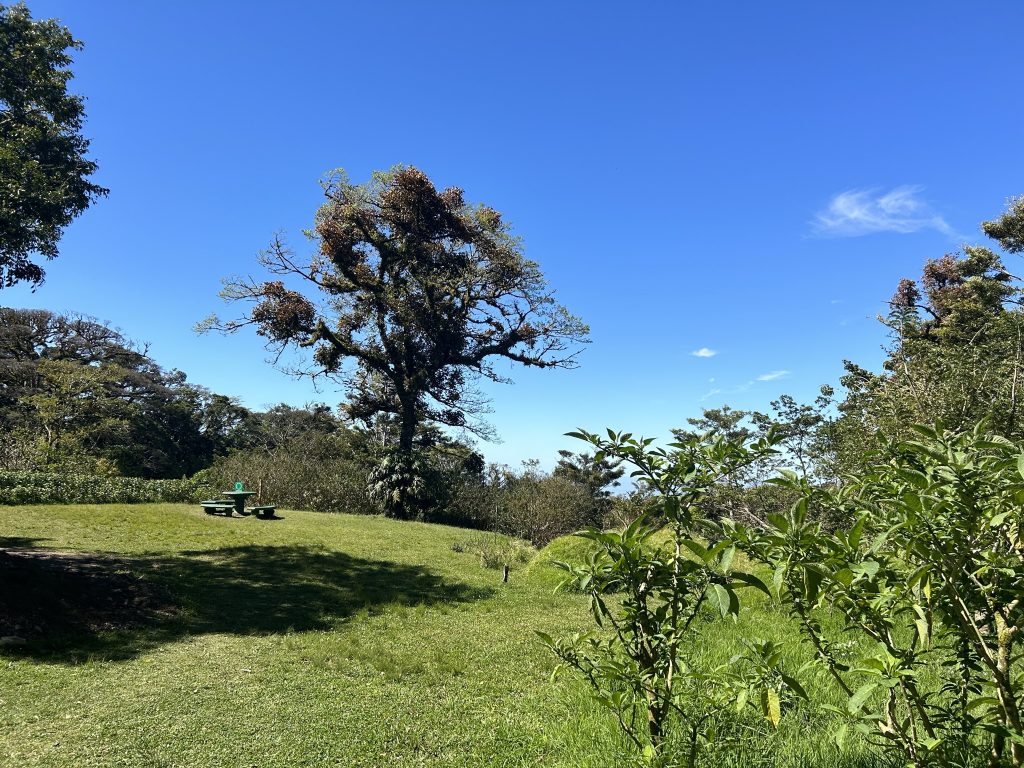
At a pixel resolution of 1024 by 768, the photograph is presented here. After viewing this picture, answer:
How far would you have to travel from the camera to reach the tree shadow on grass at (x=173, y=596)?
5219 mm

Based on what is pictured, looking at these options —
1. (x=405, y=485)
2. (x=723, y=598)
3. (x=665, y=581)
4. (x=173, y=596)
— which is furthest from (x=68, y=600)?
(x=405, y=485)

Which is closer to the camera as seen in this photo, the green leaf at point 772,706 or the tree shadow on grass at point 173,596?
the green leaf at point 772,706

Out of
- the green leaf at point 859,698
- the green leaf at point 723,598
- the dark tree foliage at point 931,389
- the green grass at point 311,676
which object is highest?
the dark tree foliage at point 931,389

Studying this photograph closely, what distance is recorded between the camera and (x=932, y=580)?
4.75ft

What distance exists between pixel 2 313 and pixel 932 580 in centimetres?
3561

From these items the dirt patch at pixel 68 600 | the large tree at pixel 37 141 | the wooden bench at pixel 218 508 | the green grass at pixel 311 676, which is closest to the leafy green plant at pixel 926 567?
the green grass at pixel 311 676

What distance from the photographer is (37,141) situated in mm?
9172

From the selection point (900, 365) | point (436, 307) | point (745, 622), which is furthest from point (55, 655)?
point (436, 307)

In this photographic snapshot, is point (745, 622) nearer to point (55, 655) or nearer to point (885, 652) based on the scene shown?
point (885, 652)

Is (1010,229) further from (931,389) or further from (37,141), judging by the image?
(37,141)

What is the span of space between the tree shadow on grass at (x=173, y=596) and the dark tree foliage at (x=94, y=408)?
13.0 m

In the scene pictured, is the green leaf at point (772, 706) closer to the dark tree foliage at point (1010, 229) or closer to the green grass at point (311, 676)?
the green grass at point (311, 676)

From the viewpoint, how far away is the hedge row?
14.2 metres

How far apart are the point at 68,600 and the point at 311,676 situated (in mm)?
3562
